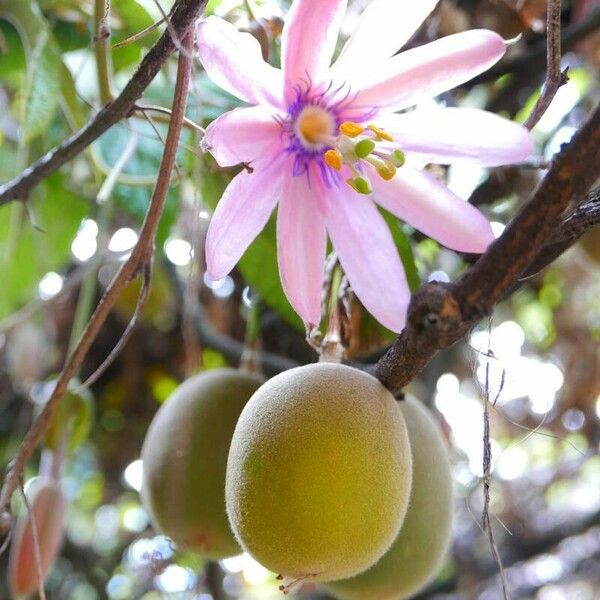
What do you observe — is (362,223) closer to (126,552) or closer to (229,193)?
(229,193)

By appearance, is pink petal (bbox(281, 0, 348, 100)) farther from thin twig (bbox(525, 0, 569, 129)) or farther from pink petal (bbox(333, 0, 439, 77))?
thin twig (bbox(525, 0, 569, 129))

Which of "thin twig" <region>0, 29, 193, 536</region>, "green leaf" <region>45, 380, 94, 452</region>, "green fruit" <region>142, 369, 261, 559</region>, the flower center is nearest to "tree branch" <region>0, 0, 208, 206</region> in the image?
"thin twig" <region>0, 29, 193, 536</region>

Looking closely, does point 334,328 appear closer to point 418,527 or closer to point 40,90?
point 418,527

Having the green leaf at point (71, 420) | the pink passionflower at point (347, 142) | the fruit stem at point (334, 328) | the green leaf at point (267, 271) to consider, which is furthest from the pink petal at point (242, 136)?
the green leaf at point (71, 420)

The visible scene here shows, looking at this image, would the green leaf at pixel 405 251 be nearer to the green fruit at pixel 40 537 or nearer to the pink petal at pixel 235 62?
the pink petal at pixel 235 62

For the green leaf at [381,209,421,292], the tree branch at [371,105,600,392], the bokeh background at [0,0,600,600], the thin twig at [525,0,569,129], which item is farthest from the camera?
the bokeh background at [0,0,600,600]
